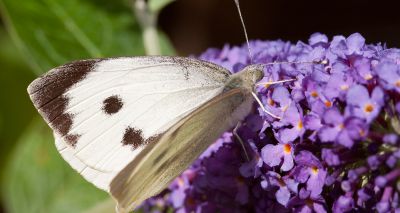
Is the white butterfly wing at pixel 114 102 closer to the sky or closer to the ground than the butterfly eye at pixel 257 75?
closer to the sky

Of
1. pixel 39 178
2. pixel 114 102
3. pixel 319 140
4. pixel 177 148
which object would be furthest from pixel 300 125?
pixel 39 178

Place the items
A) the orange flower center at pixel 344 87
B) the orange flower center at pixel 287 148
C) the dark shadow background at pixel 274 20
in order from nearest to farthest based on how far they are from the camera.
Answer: the orange flower center at pixel 344 87, the orange flower center at pixel 287 148, the dark shadow background at pixel 274 20

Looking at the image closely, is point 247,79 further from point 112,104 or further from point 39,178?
point 39,178

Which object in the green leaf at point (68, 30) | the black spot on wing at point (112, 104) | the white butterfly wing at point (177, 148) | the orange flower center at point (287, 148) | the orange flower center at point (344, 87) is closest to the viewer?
the white butterfly wing at point (177, 148)

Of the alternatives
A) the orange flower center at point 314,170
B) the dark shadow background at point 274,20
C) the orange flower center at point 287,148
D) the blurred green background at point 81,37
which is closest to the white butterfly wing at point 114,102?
the orange flower center at point 287,148

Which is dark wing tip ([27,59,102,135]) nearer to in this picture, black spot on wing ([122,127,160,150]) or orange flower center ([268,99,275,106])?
black spot on wing ([122,127,160,150])

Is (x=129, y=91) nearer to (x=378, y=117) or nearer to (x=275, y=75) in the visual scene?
(x=275, y=75)

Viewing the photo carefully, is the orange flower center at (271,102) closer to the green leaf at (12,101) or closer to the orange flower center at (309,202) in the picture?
the orange flower center at (309,202)
